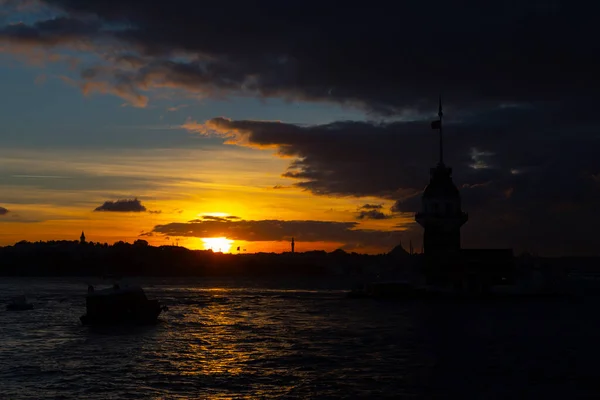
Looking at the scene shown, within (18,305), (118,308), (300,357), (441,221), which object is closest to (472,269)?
(441,221)

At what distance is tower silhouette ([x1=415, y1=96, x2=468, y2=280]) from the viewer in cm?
13812

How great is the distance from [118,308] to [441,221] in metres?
72.1

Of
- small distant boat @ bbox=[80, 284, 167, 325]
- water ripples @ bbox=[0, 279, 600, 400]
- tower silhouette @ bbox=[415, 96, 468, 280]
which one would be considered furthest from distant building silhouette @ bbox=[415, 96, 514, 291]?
small distant boat @ bbox=[80, 284, 167, 325]

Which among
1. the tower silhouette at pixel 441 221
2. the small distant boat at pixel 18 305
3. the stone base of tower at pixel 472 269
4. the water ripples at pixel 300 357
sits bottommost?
the water ripples at pixel 300 357

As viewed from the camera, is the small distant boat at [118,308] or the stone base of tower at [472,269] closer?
the small distant boat at [118,308]

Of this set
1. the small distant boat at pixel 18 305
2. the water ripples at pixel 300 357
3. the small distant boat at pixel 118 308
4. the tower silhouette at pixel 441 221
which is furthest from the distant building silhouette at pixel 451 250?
the small distant boat at pixel 18 305

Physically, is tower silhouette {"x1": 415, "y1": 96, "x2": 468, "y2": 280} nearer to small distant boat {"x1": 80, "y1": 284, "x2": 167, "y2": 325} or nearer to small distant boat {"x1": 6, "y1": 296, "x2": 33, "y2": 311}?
small distant boat {"x1": 80, "y1": 284, "x2": 167, "y2": 325}

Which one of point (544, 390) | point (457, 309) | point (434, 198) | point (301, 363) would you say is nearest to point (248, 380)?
point (301, 363)

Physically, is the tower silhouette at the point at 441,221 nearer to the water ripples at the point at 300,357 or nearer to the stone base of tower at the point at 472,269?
the stone base of tower at the point at 472,269

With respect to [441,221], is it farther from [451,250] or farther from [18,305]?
[18,305]

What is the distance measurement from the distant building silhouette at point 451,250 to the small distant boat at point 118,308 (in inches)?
2626

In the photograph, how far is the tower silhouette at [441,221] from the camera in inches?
5438

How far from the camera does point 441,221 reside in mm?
137875

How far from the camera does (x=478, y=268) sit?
13925cm
